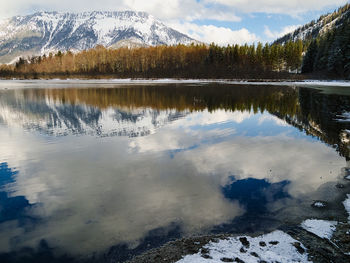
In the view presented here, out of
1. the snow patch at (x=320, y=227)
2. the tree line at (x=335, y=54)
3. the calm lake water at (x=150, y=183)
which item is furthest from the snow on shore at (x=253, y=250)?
the tree line at (x=335, y=54)

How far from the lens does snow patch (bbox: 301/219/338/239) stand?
6.70 m

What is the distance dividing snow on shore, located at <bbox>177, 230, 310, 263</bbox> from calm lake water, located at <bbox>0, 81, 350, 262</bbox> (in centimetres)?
66

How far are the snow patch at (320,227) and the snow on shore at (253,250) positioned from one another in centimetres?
78

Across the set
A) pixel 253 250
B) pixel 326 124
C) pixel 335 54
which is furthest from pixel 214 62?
pixel 253 250

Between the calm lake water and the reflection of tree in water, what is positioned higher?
the reflection of tree in water

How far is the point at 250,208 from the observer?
27.3 feet

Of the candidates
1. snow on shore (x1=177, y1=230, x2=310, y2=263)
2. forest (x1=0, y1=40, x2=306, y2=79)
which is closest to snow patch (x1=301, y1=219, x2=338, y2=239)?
snow on shore (x1=177, y1=230, x2=310, y2=263)

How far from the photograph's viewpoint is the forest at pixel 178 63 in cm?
11806

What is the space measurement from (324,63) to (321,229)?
9665cm

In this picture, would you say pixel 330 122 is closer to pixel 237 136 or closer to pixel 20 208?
pixel 237 136

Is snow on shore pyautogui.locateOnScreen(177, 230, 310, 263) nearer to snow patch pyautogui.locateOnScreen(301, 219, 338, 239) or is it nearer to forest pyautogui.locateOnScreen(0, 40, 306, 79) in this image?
snow patch pyautogui.locateOnScreen(301, 219, 338, 239)

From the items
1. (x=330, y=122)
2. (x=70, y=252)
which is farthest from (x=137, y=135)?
(x=330, y=122)

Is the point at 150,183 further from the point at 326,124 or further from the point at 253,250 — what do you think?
the point at 326,124

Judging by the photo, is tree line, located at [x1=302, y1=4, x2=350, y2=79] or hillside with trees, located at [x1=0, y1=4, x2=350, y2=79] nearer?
tree line, located at [x1=302, y1=4, x2=350, y2=79]
